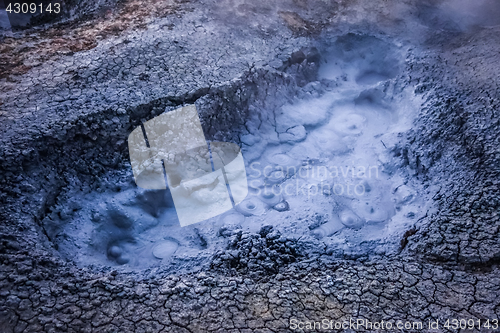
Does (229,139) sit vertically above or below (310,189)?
above

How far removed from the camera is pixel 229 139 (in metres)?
2.80

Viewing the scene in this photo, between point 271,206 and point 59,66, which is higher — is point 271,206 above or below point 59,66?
below

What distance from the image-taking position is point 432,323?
140 centimetres

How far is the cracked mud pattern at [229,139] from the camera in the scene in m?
1.48

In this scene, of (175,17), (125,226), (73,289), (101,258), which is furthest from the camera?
(175,17)

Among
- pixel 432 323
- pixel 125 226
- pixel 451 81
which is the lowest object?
pixel 125 226

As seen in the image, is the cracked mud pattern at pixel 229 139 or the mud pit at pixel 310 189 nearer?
the cracked mud pattern at pixel 229 139

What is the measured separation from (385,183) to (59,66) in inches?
107

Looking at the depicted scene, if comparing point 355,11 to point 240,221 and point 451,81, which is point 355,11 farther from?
point 240,221

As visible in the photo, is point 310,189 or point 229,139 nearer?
point 310,189

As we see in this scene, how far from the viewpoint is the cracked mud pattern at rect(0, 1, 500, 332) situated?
148 cm

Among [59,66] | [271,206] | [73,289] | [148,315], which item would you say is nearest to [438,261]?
[271,206]

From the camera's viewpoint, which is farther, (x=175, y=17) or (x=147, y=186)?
(x=175, y=17)

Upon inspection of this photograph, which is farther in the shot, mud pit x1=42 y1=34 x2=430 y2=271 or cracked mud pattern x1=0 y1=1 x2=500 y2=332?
mud pit x1=42 y1=34 x2=430 y2=271
